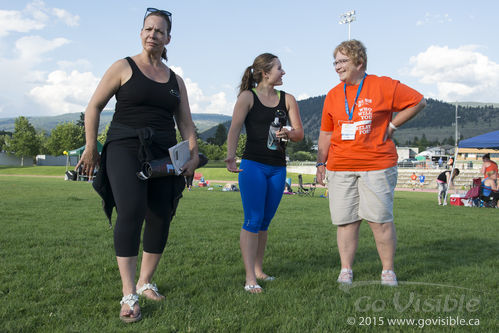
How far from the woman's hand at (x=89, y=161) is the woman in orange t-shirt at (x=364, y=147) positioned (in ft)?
6.68

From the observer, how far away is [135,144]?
2957mm

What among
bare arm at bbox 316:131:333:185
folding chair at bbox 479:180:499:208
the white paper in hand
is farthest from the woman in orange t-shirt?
folding chair at bbox 479:180:499:208

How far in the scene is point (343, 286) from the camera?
141 inches

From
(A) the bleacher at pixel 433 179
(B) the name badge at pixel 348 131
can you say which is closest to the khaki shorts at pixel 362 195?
(B) the name badge at pixel 348 131

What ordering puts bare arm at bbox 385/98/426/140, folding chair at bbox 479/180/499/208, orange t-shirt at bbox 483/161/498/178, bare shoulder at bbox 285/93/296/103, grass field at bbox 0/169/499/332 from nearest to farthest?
grass field at bbox 0/169/499/332, bare arm at bbox 385/98/426/140, bare shoulder at bbox 285/93/296/103, folding chair at bbox 479/180/499/208, orange t-shirt at bbox 483/161/498/178

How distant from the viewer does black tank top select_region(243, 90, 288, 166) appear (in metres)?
3.69

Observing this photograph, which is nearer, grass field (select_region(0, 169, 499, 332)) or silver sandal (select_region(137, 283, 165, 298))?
grass field (select_region(0, 169, 499, 332))

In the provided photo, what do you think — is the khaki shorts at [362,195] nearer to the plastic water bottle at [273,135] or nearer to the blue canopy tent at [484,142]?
the plastic water bottle at [273,135]

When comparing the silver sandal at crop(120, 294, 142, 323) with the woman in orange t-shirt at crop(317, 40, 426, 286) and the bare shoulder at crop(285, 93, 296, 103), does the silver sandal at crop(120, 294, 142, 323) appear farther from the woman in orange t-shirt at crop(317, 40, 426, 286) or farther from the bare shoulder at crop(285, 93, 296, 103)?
the bare shoulder at crop(285, 93, 296, 103)

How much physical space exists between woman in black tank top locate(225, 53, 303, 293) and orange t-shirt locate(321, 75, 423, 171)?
49 centimetres

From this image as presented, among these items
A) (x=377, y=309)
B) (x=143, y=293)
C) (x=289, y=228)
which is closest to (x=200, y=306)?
(x=143, y=293)

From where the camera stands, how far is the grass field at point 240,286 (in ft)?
8.86

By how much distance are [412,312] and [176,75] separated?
8.02ft

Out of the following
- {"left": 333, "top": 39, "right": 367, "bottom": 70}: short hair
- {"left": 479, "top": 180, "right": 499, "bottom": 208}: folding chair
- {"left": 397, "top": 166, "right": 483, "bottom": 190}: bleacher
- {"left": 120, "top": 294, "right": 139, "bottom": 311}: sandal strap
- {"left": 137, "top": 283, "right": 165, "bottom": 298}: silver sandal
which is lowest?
{"left": 397, "top": 166, "right": 483, "bottom": 190}: bleacher
